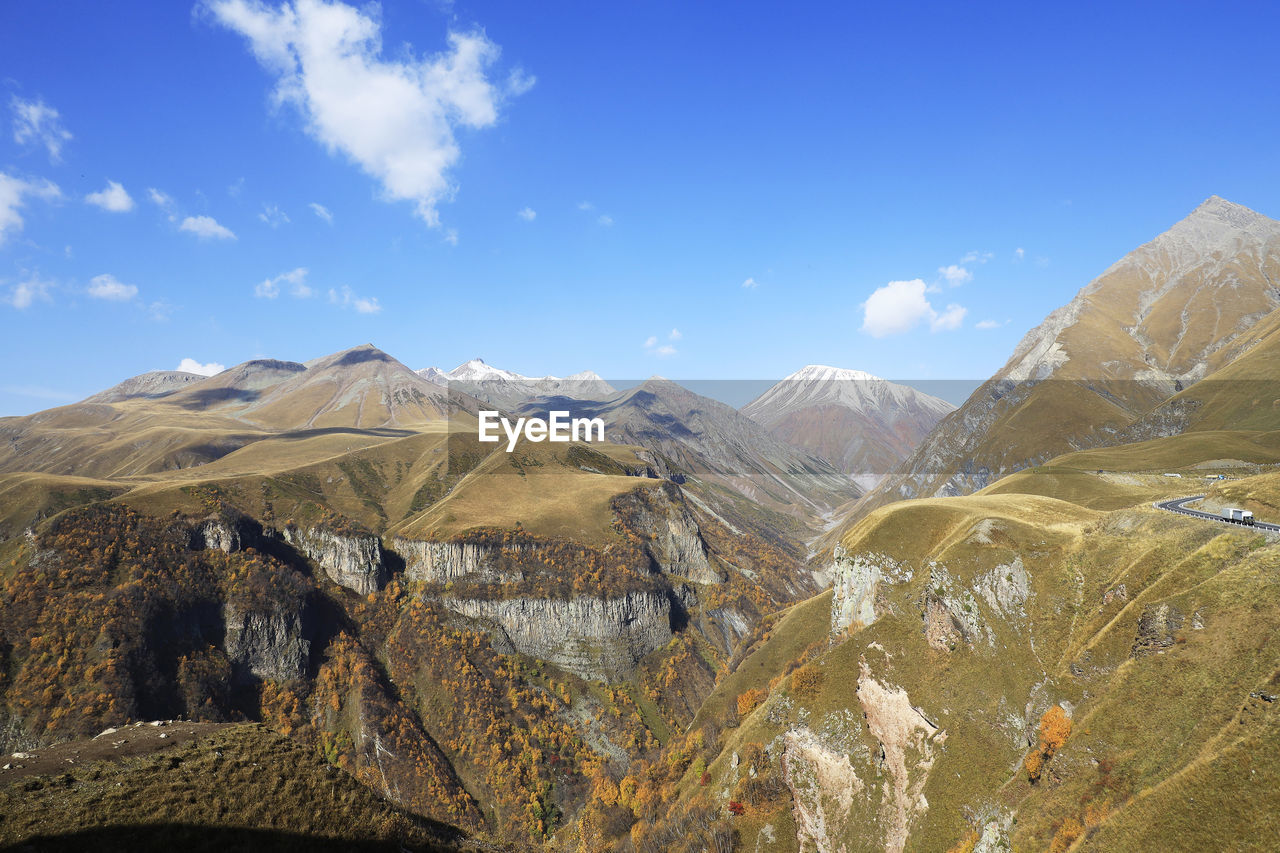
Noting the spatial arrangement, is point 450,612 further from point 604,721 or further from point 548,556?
point 604,721

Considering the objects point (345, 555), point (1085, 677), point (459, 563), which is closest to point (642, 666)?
point (459, 563)

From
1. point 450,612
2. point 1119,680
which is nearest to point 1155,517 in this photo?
point 1119,680

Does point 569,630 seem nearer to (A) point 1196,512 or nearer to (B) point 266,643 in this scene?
(B) point 266,643

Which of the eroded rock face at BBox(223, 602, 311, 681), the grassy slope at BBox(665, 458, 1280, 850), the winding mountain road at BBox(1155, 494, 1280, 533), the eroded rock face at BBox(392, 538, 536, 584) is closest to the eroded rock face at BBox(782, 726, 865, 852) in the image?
the grassy slope at BBox(665, 458, 1280, 850)

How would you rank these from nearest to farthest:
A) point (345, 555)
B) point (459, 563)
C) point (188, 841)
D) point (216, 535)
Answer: point (188, 841) < point (216, 535) < point (459, 563) < point (345, 555)

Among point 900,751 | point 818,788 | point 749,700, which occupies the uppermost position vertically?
point 900,751

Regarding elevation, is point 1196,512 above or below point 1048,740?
above

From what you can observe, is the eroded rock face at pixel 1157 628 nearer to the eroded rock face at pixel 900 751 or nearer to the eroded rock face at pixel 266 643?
the eroded rock face at pixel 900 751

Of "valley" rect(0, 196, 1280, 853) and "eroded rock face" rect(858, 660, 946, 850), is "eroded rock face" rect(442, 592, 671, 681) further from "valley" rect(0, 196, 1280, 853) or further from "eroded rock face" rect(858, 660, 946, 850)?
"eroded rock face" rect(858, 660, 946, 850)
